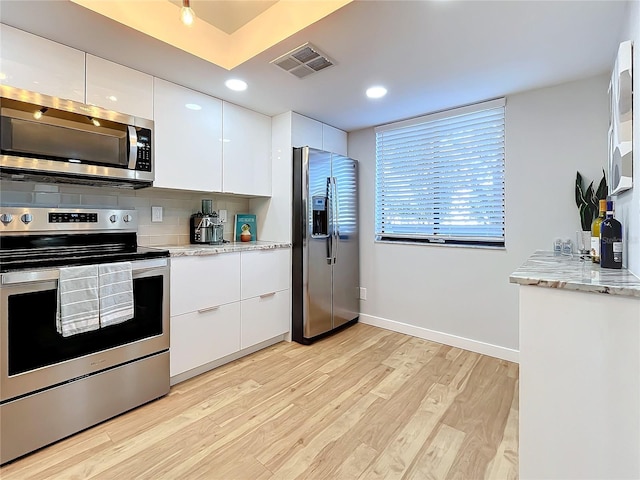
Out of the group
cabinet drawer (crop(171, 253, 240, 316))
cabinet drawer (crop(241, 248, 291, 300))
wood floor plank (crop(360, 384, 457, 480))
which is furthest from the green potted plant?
cabinet drawer (crop(171, 253, 240, 316))

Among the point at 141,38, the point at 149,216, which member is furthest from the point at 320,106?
the point at 149,216

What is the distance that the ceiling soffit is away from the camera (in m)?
1.61

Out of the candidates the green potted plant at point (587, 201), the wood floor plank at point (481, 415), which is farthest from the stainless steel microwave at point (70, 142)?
the green potted plant at point (587, 201)

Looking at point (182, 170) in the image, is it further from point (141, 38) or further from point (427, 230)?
point (427, 230)

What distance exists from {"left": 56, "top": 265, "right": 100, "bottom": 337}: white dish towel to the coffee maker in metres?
1.05

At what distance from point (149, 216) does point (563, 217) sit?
3.24m

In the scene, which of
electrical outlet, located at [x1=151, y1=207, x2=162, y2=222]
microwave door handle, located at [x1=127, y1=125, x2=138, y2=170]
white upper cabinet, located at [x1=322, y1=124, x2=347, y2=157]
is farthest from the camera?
white upper cabinet, located at [x1=322, y1=124, x2=347, y2=157]

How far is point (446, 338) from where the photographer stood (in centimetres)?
294

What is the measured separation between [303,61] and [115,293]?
1.81 metres

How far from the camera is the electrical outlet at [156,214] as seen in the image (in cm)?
254

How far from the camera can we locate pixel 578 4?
4.84ft

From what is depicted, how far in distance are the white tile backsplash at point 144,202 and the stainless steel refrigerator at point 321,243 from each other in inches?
30.2

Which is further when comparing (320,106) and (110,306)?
(320,106)

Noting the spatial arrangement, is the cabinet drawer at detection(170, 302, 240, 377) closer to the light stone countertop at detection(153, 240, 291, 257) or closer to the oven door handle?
the light stone countertop at detection(153, 240, 291, 257)
